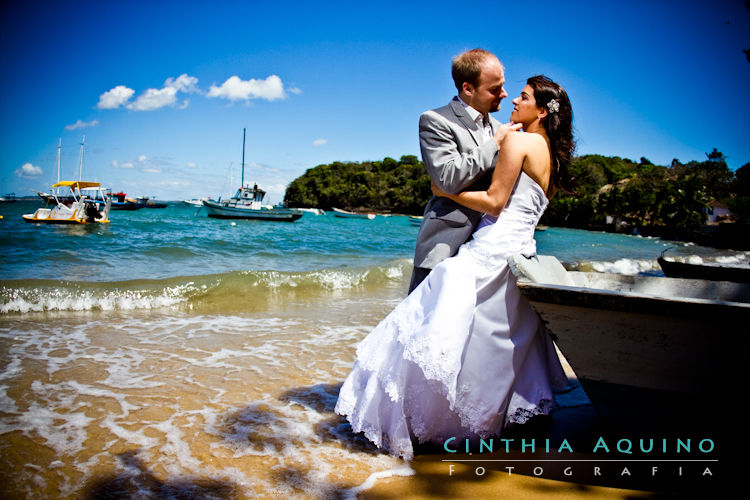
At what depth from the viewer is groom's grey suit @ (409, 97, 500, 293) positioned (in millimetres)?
2735

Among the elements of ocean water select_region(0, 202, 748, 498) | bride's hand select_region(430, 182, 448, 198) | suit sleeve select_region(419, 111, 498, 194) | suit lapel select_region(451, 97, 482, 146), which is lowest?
ocean water select_region(0, 202, 748, 498)

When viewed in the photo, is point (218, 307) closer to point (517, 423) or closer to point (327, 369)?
point (327, 369)

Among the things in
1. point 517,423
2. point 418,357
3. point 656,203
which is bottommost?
point 517,423

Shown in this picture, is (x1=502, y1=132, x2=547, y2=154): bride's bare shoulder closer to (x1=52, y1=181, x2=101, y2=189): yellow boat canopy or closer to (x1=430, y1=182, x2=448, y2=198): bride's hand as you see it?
(x1=430, y1=182, x2=448, y2=198): bride's hand

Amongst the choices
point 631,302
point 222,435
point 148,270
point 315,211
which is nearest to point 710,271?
point 631,302

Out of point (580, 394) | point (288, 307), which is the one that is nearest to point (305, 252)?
point (288, 307)

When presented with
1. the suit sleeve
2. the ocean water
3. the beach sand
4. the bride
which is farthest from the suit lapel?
the ocean water

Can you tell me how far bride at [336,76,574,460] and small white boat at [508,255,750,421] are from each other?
0.27m

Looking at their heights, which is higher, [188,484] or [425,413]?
[425,413]

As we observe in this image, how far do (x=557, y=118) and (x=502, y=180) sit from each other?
55cm

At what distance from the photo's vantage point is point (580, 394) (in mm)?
4004

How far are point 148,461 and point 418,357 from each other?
1.90 m

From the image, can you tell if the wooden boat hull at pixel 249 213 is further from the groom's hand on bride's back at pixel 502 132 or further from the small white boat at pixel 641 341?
the small white boat at pixel 641 341

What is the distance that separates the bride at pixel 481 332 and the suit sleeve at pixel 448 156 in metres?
0.09
